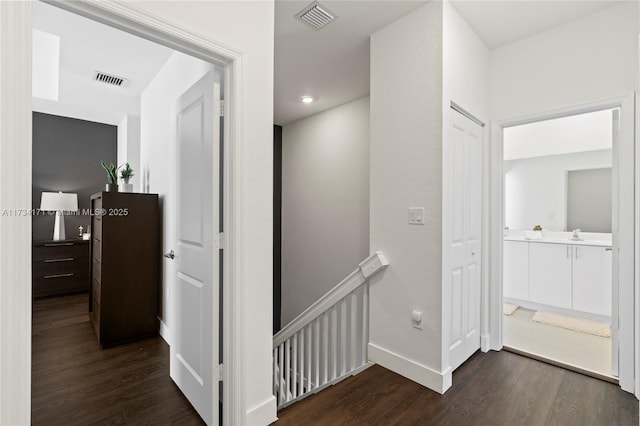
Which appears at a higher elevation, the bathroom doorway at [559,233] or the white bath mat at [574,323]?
the bathroom doorway at [559,233]

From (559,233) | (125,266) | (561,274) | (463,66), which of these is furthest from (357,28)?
(559,233)

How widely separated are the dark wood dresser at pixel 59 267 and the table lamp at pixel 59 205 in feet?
0.89

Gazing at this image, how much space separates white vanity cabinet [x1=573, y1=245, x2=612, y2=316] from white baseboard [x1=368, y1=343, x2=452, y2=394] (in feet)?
9.27

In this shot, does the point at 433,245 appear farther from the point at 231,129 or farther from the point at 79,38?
the point at 79,38

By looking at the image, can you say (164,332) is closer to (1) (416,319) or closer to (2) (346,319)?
(2) (346,319)

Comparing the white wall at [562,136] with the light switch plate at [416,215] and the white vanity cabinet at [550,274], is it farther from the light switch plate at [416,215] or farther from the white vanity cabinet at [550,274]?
the light switch plate at [416,215]

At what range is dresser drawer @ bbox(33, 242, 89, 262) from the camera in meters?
4.18

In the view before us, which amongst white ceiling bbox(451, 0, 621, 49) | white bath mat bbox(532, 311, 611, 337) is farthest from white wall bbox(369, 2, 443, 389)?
white bath mat bbox(532, 311, 611, 337)

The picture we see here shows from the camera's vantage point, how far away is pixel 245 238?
1628 millimetres

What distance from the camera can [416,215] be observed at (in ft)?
7.12

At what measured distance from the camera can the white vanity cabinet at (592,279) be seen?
354cm

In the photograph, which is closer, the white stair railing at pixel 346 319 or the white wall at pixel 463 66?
the white wall at pixel 463 66

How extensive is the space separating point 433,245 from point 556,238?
349 centimetres

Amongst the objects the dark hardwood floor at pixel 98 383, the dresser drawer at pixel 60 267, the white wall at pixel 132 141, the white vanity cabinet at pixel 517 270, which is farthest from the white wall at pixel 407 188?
the dresser drawer at pixel 60 267
